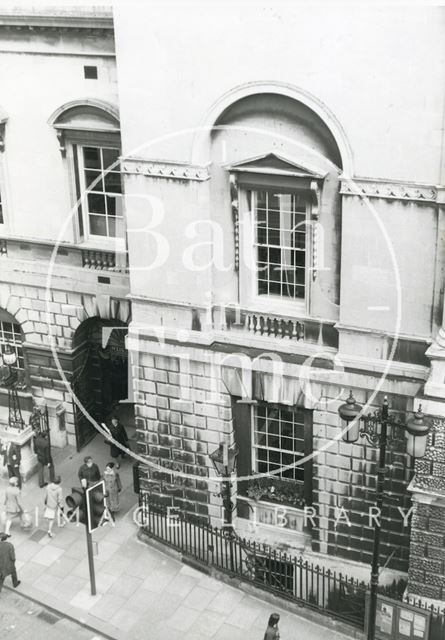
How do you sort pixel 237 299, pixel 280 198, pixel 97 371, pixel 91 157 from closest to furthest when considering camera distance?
pixel 280 198, pixel 237 299, pixel 91 157, pixel 97 371

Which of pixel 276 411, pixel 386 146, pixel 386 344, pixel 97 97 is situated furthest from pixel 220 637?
pixel 97 97

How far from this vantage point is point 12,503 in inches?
926

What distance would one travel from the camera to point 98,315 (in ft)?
83.4

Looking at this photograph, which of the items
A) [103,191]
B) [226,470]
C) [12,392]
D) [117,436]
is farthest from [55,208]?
[226,470]

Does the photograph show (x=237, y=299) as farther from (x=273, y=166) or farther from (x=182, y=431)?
(x=182, y=431)

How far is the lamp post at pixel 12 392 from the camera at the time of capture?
25355mm

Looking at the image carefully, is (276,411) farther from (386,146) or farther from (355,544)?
(386,146)

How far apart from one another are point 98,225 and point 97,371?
4.59 m

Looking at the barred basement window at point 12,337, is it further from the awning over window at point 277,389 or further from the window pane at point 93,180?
the awning over window at point 277,389

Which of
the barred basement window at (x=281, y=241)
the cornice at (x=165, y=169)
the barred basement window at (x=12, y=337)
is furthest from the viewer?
the barred basement window at (x=12, y=337)

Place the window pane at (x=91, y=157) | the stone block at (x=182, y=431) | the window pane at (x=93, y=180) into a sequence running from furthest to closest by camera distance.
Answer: the window pane at (x=93, y=180) → the window pane at (x=91, y=157) → the stone block at (x=182, y=431)

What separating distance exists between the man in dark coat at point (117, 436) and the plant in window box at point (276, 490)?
196 inches

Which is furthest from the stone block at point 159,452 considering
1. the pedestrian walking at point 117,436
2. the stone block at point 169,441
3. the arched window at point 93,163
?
the arched window at point 93,163

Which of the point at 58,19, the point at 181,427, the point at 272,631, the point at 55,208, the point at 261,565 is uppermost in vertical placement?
the point at 58,19
